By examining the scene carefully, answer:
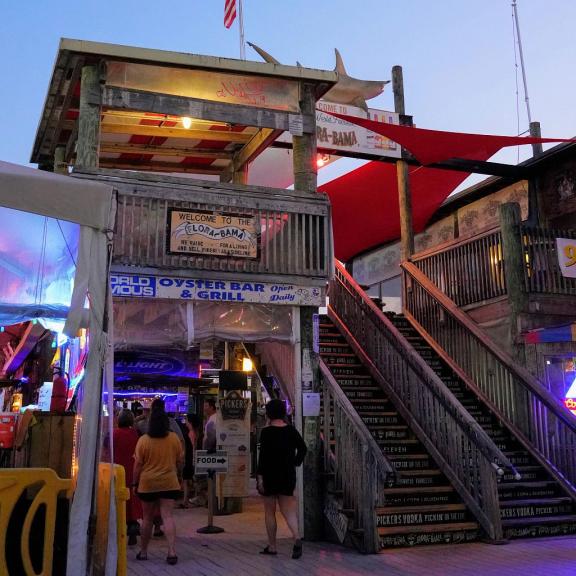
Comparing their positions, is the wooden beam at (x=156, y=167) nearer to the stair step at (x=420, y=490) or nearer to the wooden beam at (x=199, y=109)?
the wooden beam at (x=199, y=109)

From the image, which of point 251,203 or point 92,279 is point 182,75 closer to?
point 251,203

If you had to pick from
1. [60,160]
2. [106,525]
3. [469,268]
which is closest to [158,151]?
[60,160]

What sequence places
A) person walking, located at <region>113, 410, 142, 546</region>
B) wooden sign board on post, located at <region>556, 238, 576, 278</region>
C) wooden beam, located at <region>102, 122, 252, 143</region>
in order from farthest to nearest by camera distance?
wooden sign board on post, located at <region>556, 238, 576, 278</region>, wooden beam, located at <region>102, 122, 252, 143</region>, person walking, located at <region>113, 410, 142, 546</region>

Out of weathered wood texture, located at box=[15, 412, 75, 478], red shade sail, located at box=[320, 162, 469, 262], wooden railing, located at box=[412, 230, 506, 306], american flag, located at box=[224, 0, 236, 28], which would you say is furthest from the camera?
red shade sail, located at box=[320, 162, 469, 262]

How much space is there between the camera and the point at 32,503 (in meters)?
4.91

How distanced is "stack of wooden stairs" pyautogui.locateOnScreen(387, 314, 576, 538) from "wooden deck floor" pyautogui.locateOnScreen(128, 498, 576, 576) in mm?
282

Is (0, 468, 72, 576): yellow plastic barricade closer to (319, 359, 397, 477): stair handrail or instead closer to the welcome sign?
(319, 359, 397, 477): stair handrail

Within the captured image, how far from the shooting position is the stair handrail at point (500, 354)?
10.6m

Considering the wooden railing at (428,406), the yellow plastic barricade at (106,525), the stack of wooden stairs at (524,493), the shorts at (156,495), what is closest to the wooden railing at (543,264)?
the stack of wooden stairs at (524,493)

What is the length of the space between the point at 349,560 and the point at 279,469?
50.4 inches

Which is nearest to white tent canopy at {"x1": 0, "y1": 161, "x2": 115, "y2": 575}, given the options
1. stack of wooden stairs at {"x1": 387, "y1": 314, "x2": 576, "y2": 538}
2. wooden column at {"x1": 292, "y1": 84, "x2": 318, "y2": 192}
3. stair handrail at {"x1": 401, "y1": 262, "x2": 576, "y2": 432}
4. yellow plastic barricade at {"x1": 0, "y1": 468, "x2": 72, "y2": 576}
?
yellow plastic barricade at {"x1": 0, "y1": 468, "x2": 72, "y2": 576}

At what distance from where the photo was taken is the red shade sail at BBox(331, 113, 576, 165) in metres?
13.1

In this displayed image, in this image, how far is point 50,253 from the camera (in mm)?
6949

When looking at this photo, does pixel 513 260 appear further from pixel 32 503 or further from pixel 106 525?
pixel 32 503
